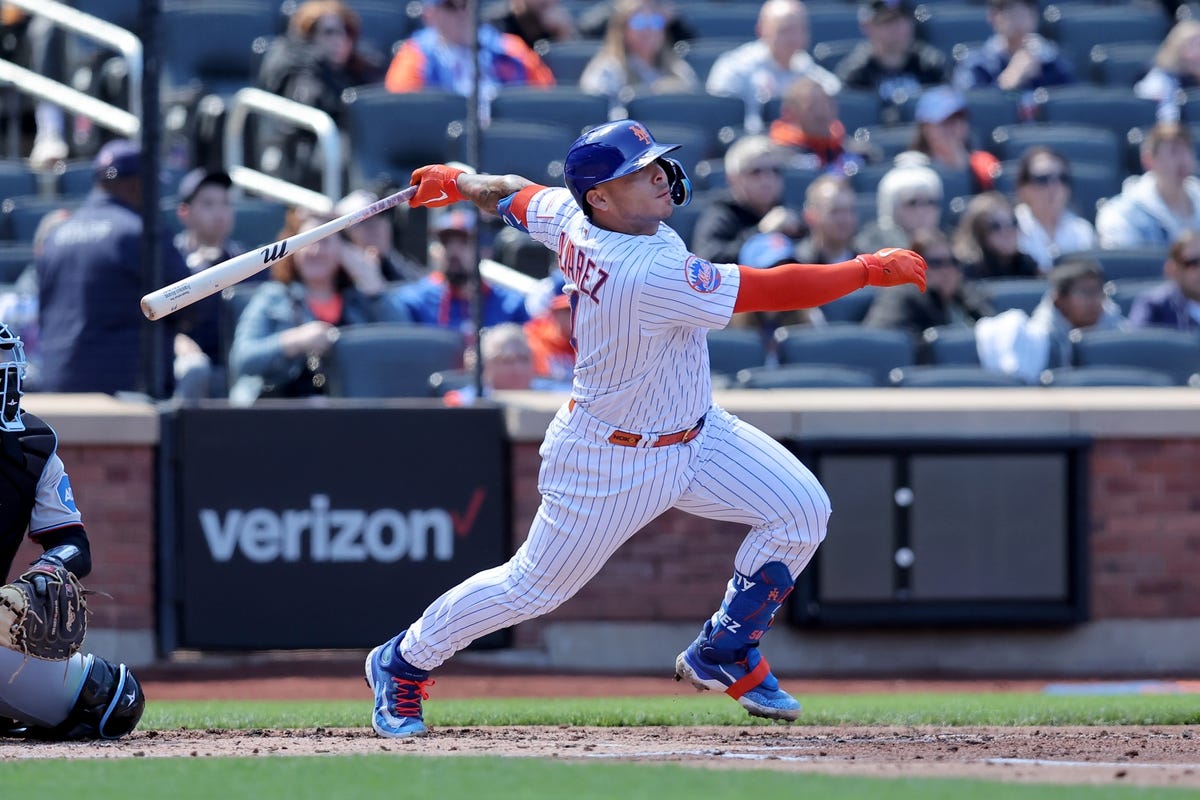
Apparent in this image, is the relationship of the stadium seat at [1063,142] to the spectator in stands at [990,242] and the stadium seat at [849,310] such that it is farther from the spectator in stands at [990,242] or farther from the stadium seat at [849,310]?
the stadium seat at [849,310]

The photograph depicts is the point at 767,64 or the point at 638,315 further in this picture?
the point at 767,64

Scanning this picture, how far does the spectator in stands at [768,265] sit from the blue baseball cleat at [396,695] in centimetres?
383

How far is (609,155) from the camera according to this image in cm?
530

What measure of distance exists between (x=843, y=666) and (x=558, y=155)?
10.6 feet

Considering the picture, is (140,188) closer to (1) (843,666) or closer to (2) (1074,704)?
(1) (843,666)

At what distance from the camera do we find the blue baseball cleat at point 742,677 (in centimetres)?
572

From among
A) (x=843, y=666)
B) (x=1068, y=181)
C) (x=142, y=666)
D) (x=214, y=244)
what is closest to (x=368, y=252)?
(x=214, y=244)

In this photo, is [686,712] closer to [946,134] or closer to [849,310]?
[849,310]

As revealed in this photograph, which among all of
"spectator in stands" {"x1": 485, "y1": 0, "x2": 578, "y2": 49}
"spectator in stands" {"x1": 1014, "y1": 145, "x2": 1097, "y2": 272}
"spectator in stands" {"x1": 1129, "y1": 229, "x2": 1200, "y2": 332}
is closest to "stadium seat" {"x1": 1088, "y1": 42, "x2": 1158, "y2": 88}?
"spectator in stands" {"x1": 1014, "y1": 145, "x2": 1097, "y2": 272}

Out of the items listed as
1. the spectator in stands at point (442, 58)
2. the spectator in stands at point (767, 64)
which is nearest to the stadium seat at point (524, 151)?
the spectator in stands at point (442, 58)

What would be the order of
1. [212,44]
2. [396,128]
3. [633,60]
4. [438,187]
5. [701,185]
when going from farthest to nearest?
[633,60], [212,44], [701,185], [396,128], [438,187]

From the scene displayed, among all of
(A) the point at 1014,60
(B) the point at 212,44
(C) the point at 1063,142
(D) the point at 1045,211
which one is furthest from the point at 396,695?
(A) the point at 1014,60

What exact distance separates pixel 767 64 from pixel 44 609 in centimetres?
737

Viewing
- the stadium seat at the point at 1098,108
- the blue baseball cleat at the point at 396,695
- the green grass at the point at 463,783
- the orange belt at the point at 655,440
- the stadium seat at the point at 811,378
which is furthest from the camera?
the stadium seat at the point at 1098,108
